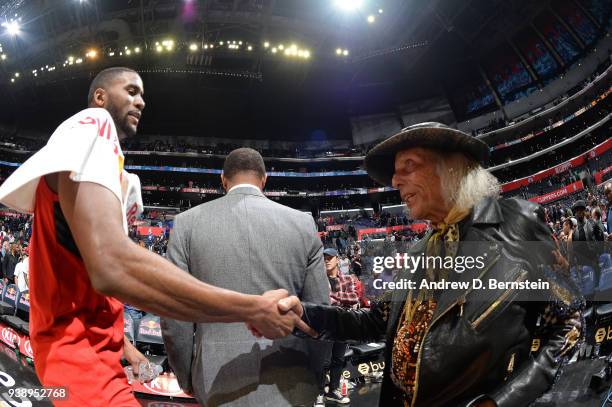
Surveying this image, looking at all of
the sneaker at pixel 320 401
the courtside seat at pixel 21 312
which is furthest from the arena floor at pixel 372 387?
the courtside seat at pixel 21 312

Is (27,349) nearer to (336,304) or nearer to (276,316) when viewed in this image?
(336,304)

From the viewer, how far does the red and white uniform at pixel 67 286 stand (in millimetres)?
1050

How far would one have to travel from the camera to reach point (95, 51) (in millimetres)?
23281

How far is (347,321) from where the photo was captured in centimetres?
177

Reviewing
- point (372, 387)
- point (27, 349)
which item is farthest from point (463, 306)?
point (27, 349)

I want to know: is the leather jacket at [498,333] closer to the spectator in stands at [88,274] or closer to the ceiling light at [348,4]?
the spectator in stands at [88,274]

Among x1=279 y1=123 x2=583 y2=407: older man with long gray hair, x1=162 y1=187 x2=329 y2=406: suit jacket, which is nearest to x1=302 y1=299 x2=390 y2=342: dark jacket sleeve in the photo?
x1=279 y1=123 x2=583 y2=407: older man with long gray hair

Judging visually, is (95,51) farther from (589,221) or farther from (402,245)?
(589,221)

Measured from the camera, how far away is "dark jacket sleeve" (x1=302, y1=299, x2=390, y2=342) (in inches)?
67.5

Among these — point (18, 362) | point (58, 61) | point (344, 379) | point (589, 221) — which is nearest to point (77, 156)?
point (344, 379)

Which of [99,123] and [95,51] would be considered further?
[95,51]

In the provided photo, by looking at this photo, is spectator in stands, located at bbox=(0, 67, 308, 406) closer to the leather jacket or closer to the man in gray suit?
the man in gray suit

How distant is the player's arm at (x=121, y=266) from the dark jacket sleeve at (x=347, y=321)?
29.7 inches

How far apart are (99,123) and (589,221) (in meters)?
7.15
